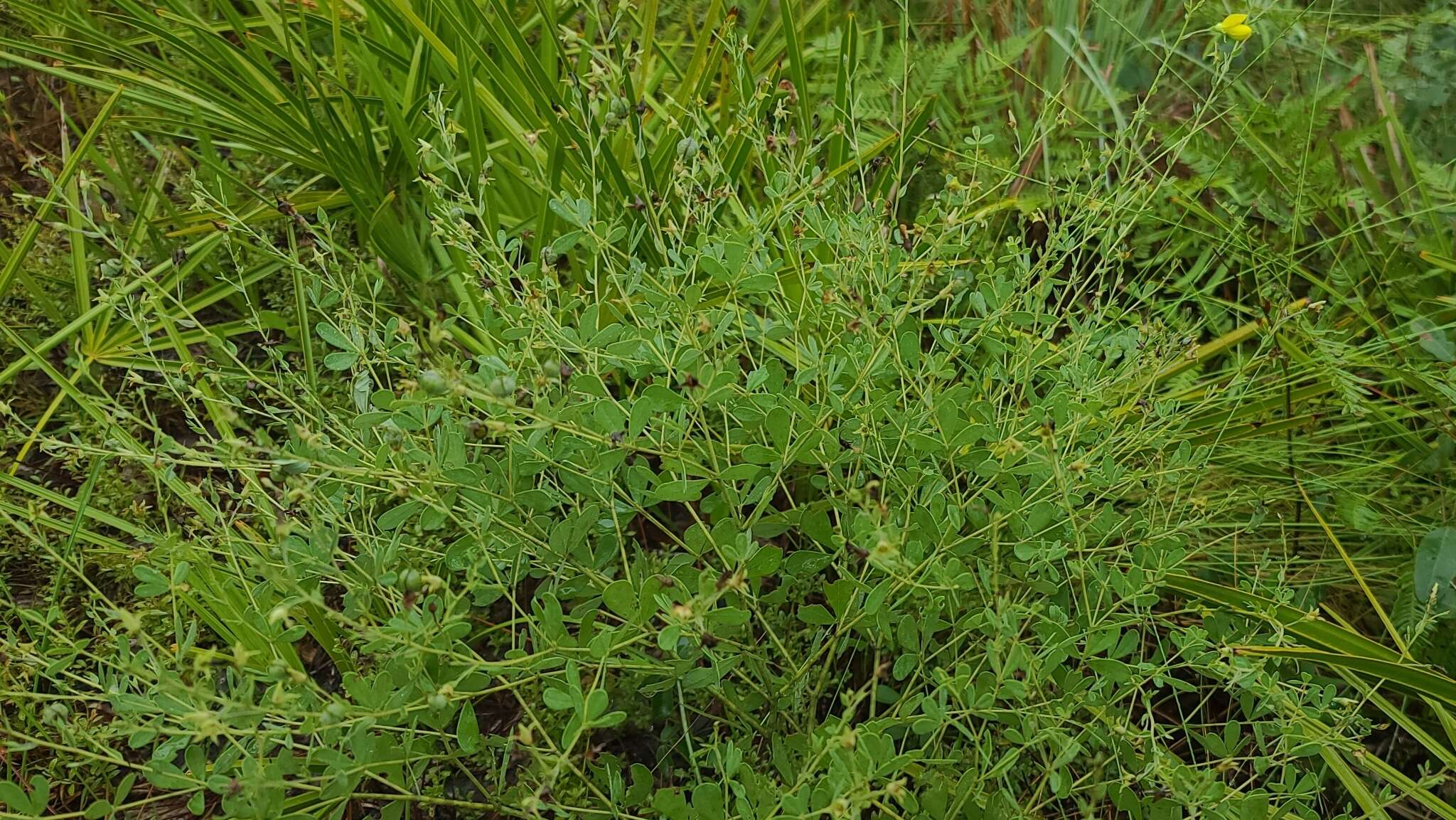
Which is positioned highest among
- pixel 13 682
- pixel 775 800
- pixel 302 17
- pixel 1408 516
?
pixel 302 17

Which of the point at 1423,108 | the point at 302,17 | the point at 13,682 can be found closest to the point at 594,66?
the point at 302,17

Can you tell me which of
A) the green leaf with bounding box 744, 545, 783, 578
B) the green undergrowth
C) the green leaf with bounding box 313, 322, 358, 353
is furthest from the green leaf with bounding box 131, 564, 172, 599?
the green leaf with bounding box 744, 545, 783, 578

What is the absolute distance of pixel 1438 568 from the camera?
1.47 metres

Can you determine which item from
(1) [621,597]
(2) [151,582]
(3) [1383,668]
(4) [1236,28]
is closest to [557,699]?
(1) [621,597]

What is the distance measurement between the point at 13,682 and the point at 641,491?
1126 mm

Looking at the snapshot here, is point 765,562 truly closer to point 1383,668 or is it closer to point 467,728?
point 467,728

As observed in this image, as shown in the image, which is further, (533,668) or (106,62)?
(106,62)

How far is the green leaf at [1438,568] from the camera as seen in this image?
1463 millimetres

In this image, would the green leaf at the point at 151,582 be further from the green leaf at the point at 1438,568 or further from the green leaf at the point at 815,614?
the green leaf at the point at 1438,568

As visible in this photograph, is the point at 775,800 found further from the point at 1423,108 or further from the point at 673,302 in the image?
the point at 1423,108

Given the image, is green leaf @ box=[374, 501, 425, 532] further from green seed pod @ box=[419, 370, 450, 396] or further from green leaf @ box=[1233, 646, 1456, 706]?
green leaf @ box=[1233, 646, 1456, 706]

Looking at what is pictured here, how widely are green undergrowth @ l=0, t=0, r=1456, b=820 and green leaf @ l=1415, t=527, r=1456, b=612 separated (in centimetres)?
1

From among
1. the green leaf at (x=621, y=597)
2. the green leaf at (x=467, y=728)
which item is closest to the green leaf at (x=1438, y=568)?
the green leaf at (x=621, y=597)

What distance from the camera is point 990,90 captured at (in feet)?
7.68
